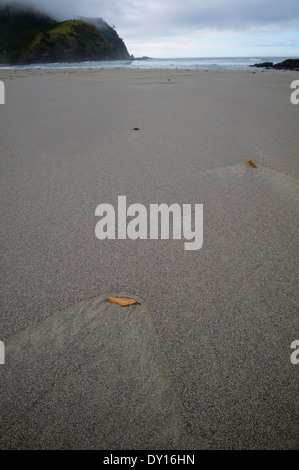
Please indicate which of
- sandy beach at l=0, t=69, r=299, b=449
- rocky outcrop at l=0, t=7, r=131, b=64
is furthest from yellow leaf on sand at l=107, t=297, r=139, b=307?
rocky outcrop at l=0, t=7, r=131, b=64

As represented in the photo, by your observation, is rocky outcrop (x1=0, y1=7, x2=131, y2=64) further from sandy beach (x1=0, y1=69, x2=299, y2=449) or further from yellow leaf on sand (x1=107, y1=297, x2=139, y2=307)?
yellow leaf on sand (x1=107, y1=297, x2=139, y2=307)

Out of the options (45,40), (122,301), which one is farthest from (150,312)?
(45,40)

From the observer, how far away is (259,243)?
1056mm

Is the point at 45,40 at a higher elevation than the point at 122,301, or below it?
higher

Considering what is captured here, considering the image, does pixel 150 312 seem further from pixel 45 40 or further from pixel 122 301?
pixel 45 40

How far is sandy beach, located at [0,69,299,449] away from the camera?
→ 0.58m

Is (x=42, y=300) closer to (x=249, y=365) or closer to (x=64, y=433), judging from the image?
(x=64, y=433)

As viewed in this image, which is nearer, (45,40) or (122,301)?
(122,301)

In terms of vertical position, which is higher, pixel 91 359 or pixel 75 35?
pixel 75 35

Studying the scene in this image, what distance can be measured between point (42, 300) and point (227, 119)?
112 inches

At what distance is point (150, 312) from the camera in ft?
2.61

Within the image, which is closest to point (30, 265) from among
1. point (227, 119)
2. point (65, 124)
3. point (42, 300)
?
point (42, 300)

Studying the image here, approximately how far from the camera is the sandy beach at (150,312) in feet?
1.89

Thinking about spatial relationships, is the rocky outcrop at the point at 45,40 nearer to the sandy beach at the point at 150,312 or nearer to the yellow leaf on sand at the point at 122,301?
the sandy beach at the point at 150,312
